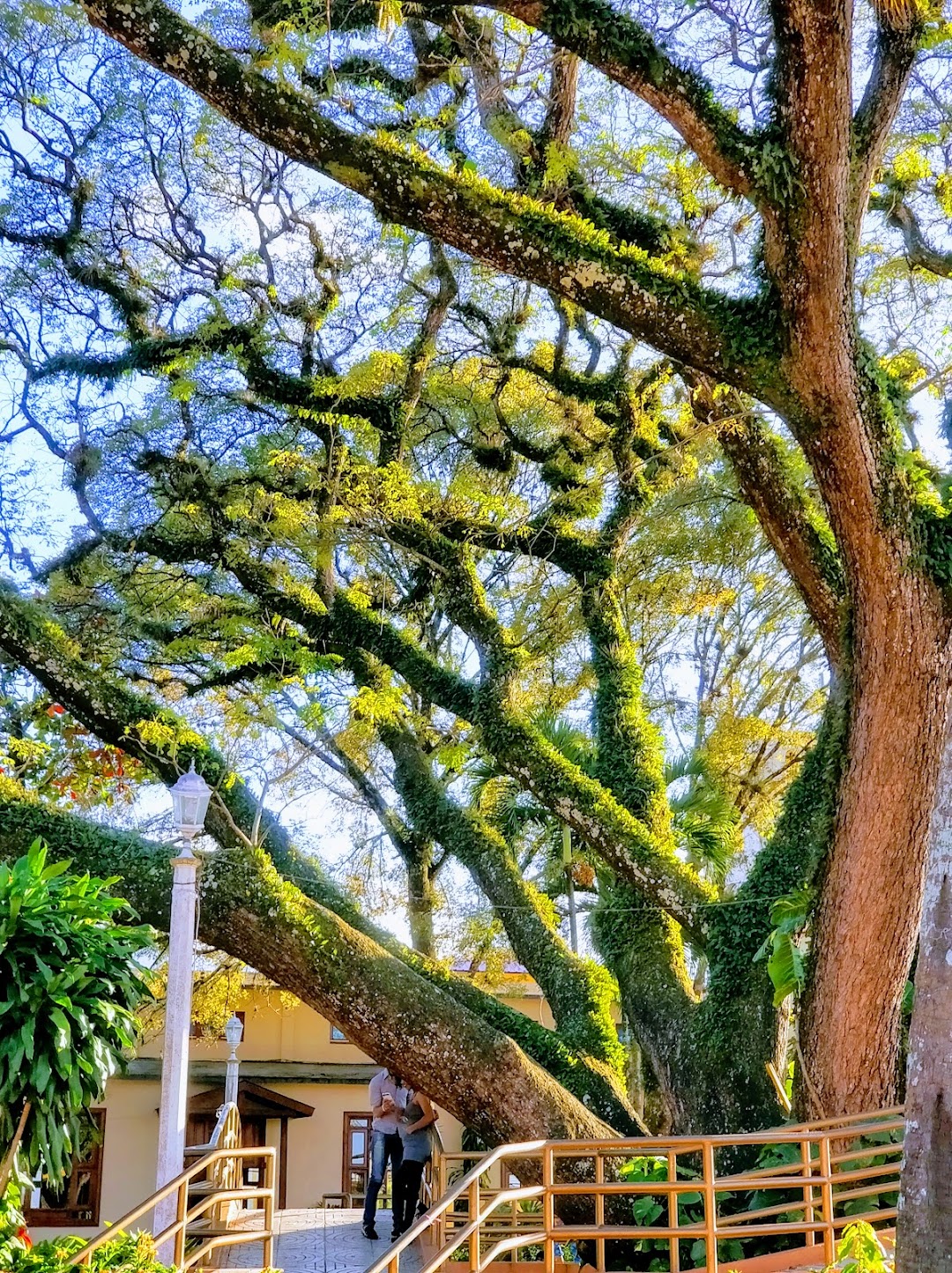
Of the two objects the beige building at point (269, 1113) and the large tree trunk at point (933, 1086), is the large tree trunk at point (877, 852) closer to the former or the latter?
the large tree trunk at point (933, 1086)

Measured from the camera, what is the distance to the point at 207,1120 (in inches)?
828

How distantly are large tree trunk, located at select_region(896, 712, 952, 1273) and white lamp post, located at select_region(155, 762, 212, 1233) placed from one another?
13.5 feet

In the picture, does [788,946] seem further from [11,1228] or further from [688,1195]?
[11,1228]

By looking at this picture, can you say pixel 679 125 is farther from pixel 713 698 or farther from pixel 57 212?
pixel 713 698

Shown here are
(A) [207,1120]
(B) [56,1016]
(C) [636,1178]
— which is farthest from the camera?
(A) [207,1120]

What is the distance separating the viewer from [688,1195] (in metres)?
9.84

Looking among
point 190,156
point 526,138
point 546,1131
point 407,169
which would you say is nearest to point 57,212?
point 190,156

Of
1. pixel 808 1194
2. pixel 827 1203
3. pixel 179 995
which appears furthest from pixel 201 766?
pixel 827 1203

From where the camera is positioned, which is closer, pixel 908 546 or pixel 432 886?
pixel 908 546

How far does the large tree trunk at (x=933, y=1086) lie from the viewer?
4.07 m

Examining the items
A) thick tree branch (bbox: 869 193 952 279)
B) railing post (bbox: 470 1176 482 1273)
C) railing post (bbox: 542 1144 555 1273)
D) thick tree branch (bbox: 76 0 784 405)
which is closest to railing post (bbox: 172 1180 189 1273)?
railing post (bbox: 470 1176 482 1273)

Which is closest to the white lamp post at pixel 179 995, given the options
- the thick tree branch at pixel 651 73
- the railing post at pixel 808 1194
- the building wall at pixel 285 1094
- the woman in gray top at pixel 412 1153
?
the railing post at pixel 808 1194

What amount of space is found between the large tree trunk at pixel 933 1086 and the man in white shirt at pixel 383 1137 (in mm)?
7349

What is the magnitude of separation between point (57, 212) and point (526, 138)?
5285mm
